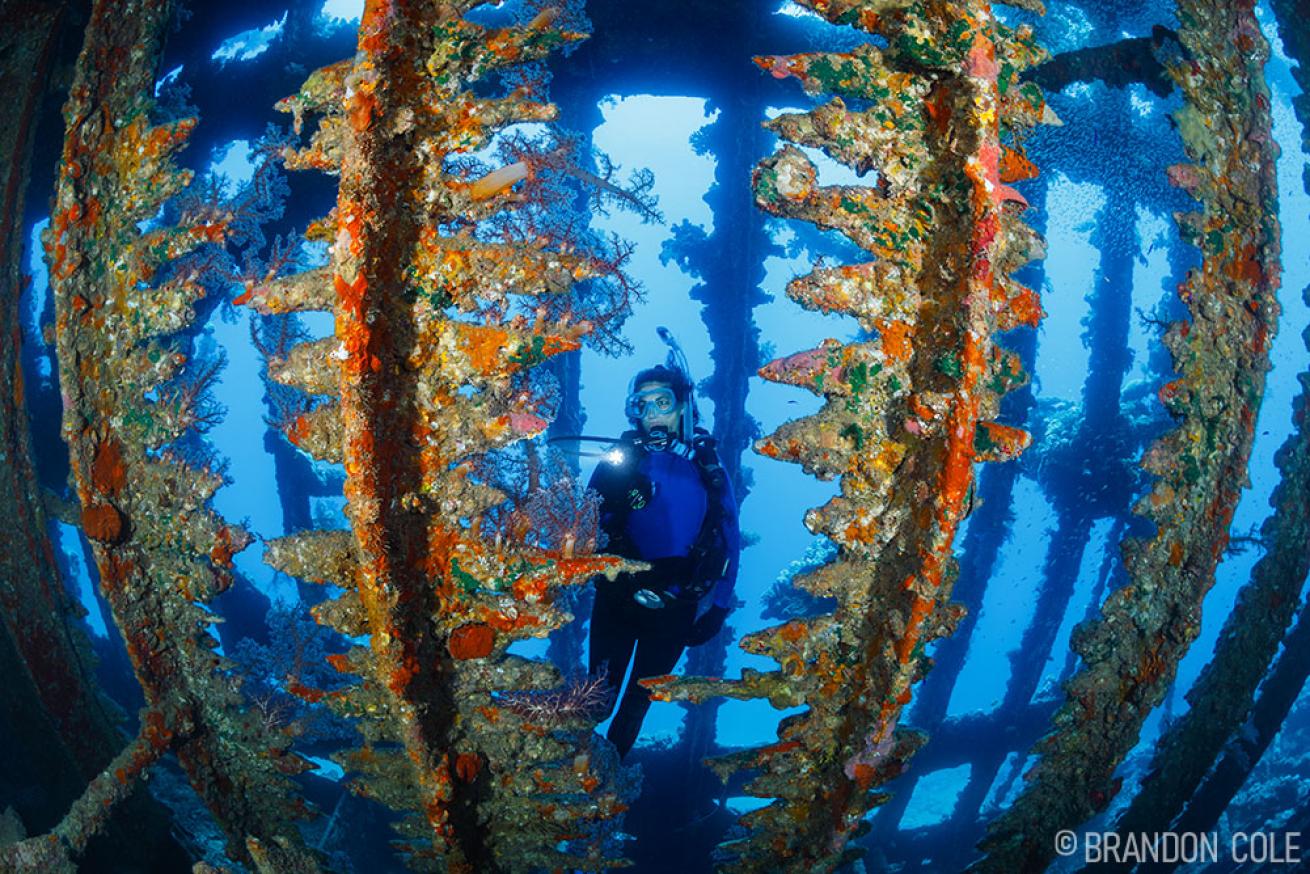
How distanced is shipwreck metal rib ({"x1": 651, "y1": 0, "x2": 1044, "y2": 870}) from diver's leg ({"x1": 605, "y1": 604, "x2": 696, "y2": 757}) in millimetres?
3166

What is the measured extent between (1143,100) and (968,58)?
6049mm

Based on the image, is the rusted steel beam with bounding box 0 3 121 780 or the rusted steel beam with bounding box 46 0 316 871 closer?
the rusted steel beam with bounding box 46 0 316 871

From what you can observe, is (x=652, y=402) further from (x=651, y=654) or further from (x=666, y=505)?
(x=651, y=654)

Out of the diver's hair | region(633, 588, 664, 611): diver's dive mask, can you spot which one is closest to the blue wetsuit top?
region(633, 588, 664, 611): diver's dive mask

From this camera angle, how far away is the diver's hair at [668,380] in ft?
17.0

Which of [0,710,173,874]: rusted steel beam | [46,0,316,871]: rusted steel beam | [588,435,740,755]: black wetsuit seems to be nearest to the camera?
[46,0,316,871]: rusted steel beam

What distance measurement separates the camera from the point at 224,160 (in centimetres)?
520

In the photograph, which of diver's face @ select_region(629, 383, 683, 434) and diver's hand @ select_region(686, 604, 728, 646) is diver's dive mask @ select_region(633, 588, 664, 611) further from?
diver's face @ select_region(629, 383, 683, 434)

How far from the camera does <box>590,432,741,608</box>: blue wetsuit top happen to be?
196 inches

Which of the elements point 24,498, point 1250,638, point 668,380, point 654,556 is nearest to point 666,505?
point 654,556

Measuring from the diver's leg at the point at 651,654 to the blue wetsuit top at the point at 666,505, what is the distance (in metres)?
0.29

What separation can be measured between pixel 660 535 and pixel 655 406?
108cm

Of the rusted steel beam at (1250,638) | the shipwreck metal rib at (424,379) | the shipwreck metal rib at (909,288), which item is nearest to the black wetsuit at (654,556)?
the shipwreck metal rib at (424,379)

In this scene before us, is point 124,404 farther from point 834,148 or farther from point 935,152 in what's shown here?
point 935,152
